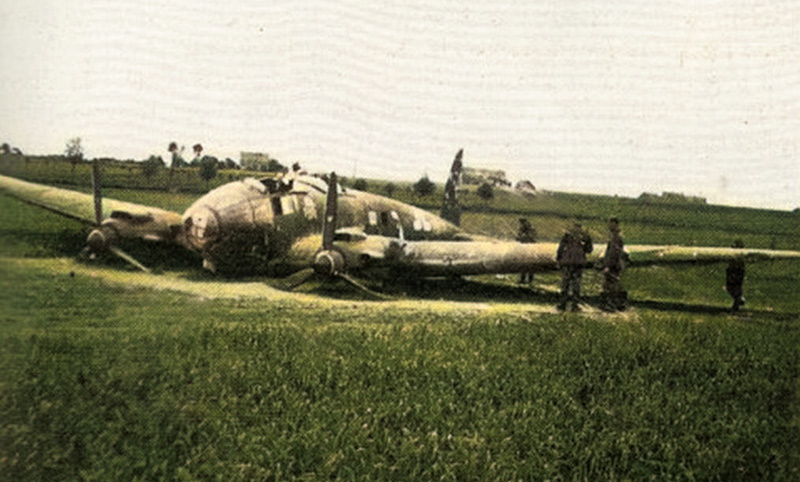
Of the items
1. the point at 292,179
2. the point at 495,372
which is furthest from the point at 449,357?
the point at 292,179

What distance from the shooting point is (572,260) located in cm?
364

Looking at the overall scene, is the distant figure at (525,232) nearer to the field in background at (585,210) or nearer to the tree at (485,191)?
the field in background at (585,210)

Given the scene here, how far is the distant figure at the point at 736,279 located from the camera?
3.53m

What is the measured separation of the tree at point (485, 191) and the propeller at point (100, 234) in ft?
5.73

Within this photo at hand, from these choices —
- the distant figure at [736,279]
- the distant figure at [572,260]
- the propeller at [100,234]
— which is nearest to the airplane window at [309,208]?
the propeller at [100,234]

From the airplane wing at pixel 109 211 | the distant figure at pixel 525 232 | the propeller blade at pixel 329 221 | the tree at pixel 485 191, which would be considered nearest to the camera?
the airplane wing at pixel 109 211

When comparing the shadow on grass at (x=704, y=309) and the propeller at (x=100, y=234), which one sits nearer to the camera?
the propeller at (x=100, y=234)

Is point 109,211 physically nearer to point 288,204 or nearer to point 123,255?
point 123,255

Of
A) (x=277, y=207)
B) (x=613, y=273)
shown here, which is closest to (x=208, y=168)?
(x=277, y=207)

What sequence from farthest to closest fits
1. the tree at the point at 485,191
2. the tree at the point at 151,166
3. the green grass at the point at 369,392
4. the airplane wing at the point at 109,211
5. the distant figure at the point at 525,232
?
the distant figure at the point at 525,232 → the tree at the point at 485,191 → the tree at the point at 151,166 → the airplane wing at the point at 109,211 → the green grass at the point at 369,392

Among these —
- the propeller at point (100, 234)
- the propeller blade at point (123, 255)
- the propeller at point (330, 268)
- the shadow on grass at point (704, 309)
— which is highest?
the propeller at point (100, 234)

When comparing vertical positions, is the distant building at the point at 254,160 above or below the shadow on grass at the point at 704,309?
above

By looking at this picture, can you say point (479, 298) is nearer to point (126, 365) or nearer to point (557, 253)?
point (557, 253)

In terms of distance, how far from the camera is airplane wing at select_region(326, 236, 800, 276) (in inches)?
140
